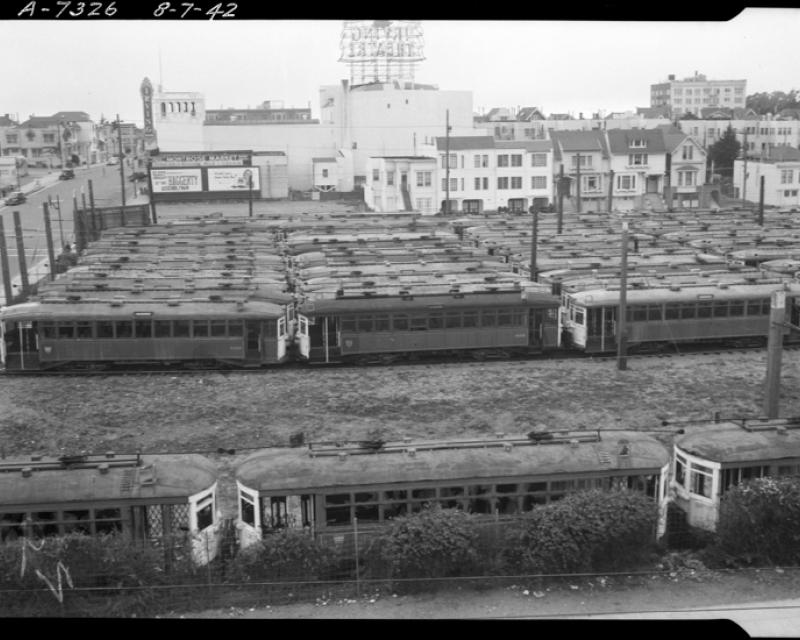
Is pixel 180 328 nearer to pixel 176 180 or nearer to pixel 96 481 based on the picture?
pixel 96 481

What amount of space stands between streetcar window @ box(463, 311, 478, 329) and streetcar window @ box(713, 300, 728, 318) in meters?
7.18

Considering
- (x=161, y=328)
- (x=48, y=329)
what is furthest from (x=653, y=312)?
(x=48, y=329)

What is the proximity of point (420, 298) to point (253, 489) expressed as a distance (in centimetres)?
1417

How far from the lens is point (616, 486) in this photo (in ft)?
43.2

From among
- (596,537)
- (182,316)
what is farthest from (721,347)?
(596,537)

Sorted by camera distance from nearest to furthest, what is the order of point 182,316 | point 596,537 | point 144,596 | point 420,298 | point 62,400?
point 144,596 < point 596,537 < point 62,400 < point 182,316 < point 420,298

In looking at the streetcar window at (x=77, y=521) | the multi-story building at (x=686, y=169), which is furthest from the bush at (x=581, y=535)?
the multi-story building at (x=686, y=169)

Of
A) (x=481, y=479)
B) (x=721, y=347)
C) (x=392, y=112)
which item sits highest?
(x=392, y=112)

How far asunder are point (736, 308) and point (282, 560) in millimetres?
19723

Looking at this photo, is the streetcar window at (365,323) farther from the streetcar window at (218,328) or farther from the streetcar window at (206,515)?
the streetcar window at (206,515)

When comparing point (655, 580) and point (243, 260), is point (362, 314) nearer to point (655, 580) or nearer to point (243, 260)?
point (243, 260)

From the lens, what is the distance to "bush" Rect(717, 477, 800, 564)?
12234 mm

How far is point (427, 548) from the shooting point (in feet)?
37.7

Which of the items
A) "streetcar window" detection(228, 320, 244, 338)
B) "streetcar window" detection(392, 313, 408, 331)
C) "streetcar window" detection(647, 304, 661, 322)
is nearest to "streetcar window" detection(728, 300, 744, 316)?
"streetcar window" detection(647, 304, 661, 322)
